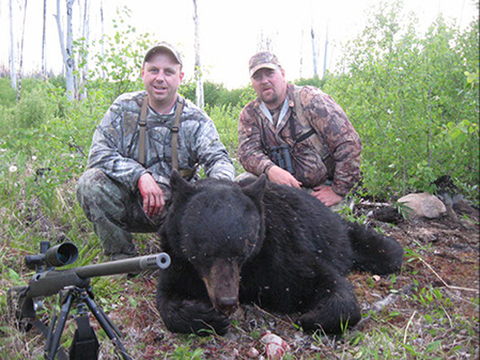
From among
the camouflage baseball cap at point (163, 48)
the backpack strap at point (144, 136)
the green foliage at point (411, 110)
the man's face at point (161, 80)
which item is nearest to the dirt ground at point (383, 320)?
the green foliage at point (411, 110)

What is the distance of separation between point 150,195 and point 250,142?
1.53m

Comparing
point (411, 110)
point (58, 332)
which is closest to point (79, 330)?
point (58, 332)

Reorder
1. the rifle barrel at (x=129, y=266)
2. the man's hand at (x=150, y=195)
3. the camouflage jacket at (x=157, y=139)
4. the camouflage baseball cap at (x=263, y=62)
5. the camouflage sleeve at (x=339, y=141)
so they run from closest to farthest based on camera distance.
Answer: the rifle barrel at (x=129, y=266), the man's hand at (x=150, y=195), the camouflage jacket at (x=157, y=139), the camouflage sleeve at (x=339, y=141), the camouflage baseball cap at (x=263, y=62)

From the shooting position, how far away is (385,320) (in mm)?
2496

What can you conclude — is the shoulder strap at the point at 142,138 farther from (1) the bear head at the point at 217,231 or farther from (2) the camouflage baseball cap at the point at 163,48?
(1) the bear head at the point at 217,231

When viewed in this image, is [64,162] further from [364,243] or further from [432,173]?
[432,173]

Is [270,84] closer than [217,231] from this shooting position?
No

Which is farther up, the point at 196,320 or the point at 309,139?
the point at 309,139

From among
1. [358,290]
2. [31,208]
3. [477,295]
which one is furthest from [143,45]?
[477,295]

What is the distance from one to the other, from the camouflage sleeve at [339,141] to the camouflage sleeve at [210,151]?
3.61ft

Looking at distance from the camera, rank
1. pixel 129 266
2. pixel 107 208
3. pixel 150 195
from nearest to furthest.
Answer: pixel 129 266, pixel 150 195, pixel 107 208

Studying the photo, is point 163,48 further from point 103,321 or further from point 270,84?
point 103,321

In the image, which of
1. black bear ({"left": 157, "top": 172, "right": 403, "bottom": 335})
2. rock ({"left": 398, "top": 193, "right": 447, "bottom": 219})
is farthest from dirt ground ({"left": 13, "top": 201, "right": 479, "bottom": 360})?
rock ({"left": 398, "top": 193, "right": 447, "bottom": 219})

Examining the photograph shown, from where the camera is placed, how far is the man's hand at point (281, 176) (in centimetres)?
397
